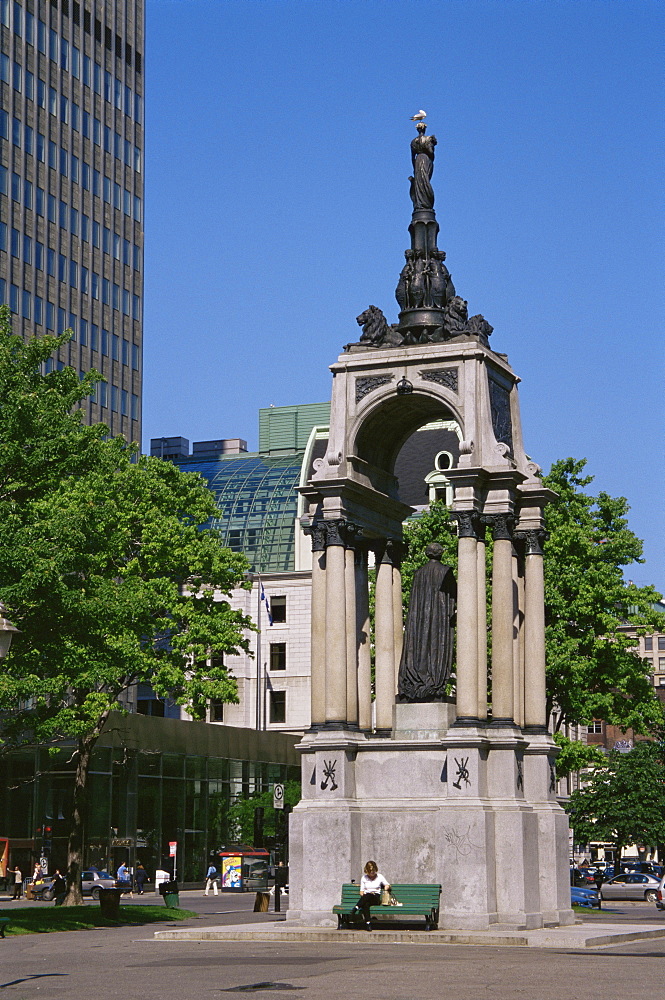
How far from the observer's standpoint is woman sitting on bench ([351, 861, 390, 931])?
23.8m

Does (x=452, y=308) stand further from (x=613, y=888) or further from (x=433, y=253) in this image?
(x=613, y=888)

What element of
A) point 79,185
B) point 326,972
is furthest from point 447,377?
point 79,185

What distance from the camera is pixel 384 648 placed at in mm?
28719

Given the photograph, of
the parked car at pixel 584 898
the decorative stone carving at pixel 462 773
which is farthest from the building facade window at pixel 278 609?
the decorative stone carving at pixel 462 773

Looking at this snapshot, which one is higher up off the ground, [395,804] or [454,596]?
[454,596]

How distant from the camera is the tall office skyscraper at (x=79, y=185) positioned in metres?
80.3

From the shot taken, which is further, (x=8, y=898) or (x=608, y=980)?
(x=8, y=898)

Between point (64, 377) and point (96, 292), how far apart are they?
55.3 metres

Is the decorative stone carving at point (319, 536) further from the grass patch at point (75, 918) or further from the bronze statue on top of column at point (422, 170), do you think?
the grass patch at point (75, 918)

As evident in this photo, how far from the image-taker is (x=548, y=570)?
42.5 m

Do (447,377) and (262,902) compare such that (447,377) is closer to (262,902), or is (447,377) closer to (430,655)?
(430,655)

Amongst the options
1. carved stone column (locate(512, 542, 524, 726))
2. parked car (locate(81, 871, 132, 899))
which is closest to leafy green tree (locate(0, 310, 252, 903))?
carved stone column (locate(512, 542, 524, 726))

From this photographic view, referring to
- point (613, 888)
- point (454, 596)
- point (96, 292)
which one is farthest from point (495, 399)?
point (96, 292)

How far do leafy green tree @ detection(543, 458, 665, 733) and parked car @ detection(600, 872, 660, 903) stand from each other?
2194 centimetres
